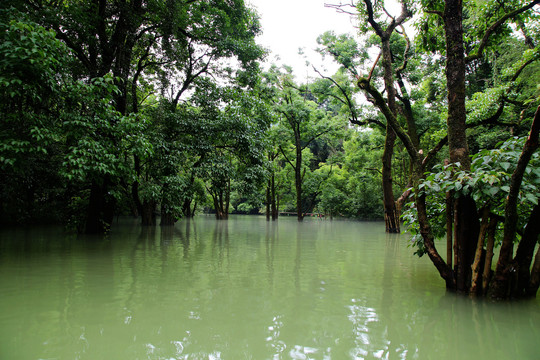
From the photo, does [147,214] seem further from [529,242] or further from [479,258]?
[529,242]

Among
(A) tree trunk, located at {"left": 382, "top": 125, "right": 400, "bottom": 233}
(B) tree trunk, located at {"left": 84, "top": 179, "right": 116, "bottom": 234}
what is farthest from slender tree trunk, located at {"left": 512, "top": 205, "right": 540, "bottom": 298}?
(B) tree trunk, located at {"left": 84, "top": 179, "right": 116, "bottom": 234}

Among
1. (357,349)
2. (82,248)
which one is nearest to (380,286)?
(357,349)

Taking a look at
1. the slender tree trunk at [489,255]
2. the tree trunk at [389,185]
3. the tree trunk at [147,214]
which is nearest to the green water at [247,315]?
the slender tree trunk at [489,255]

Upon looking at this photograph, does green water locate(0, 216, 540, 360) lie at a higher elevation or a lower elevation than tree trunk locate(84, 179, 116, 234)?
lower

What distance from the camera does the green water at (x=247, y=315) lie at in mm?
2584

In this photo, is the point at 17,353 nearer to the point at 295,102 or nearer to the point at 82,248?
the point at 82,248

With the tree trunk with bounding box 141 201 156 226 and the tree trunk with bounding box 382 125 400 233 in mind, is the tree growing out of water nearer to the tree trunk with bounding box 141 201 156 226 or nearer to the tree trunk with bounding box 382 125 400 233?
the tree trunk with bounding box 382 125 400 233

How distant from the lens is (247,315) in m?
3.37

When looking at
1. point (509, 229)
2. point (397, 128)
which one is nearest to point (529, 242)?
point (509, 229)

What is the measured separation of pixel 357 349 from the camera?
2.63m

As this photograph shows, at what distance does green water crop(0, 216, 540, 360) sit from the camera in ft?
8.48

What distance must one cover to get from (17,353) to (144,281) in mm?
2329

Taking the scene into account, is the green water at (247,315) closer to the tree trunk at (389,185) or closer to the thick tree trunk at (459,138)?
the thick tree trunk at (459,138)

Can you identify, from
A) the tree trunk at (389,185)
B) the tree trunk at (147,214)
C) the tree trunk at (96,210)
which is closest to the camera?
the tree trunk at (96,210)
